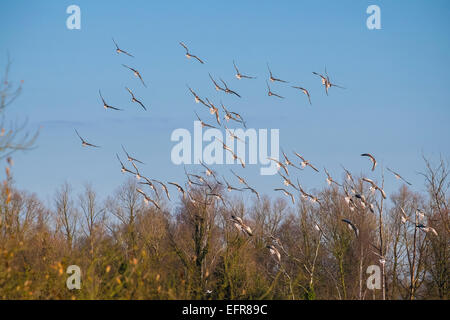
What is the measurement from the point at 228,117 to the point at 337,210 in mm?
20516

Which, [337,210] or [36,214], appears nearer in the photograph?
[337,210]

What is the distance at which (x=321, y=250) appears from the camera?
44500 mm

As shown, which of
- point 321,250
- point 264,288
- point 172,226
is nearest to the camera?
point 264,288

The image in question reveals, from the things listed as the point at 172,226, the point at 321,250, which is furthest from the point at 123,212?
the point at 321,250

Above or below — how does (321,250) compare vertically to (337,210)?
below
